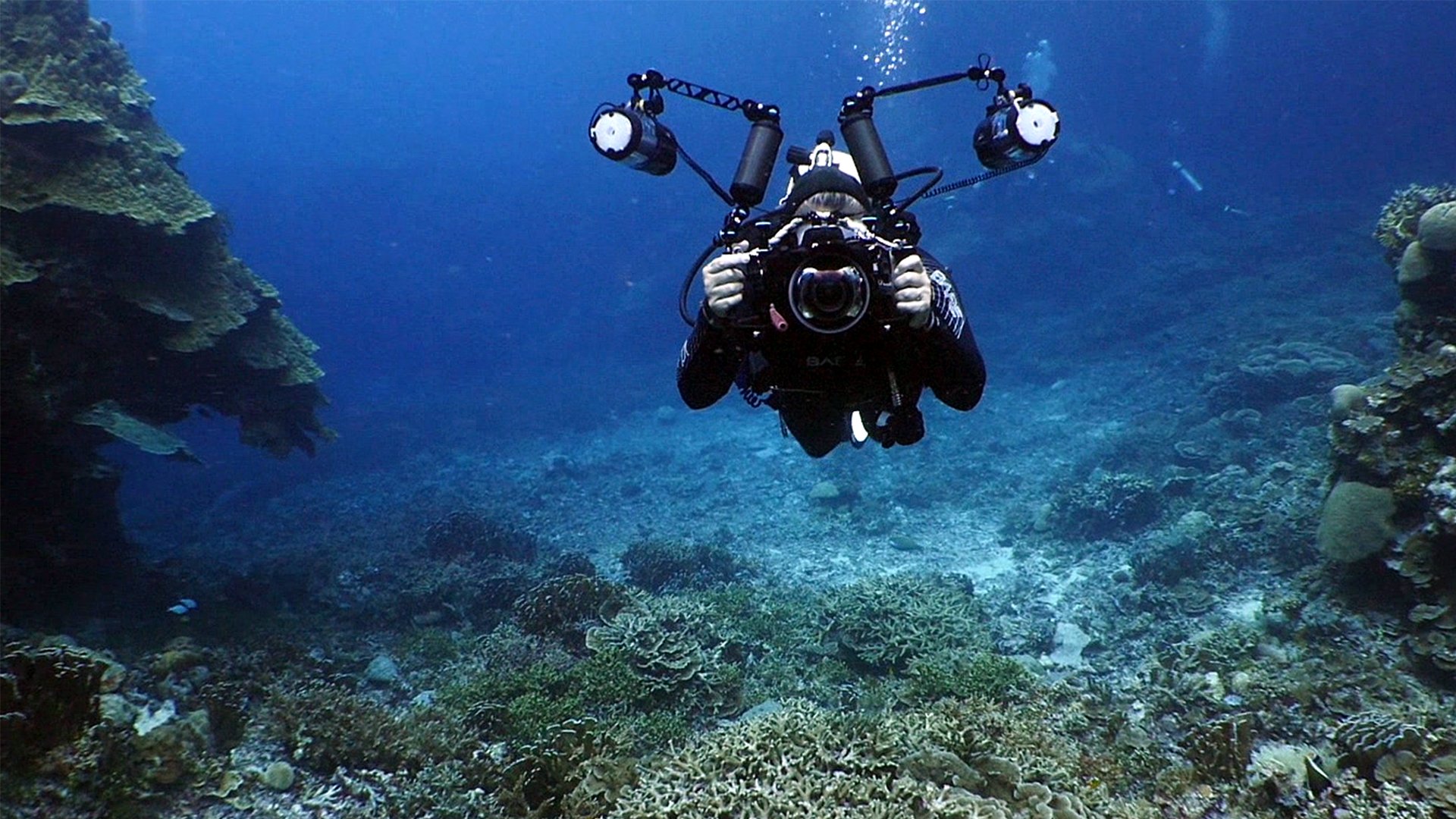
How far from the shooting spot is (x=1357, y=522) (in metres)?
6.61

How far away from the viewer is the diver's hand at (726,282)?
117 inches

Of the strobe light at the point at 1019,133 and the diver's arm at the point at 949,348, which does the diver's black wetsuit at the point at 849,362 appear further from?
the strobe light at the point at 1019,133

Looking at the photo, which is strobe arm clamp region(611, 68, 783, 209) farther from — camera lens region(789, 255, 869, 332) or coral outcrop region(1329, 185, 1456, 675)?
coral outcrop region(1329, 185, 1456, 675)

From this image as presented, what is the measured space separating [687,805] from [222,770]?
3856 millimetres

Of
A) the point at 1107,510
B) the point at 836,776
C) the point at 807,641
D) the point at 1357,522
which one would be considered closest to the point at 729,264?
the point at 836,776

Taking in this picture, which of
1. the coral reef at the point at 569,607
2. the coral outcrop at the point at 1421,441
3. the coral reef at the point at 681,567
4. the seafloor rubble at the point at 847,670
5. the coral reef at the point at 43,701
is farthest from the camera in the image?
the coral reef at the point at 681,567

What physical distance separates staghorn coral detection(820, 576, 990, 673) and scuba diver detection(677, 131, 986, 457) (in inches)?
164

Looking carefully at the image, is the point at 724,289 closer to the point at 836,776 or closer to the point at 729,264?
the point at 729,264

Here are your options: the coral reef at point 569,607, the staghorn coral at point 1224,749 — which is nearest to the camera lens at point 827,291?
the staghorn coral at point 1224,749

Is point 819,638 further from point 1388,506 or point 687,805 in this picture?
point 1388,506

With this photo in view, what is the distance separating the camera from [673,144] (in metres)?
4.23

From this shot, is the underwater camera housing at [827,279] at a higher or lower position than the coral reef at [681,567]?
higher

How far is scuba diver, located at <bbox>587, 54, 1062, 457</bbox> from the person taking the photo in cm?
281

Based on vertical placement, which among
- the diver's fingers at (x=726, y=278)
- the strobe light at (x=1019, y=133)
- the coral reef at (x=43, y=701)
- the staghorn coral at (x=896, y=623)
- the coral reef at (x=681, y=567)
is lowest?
the staghorn coral at (x=896, y=623)
